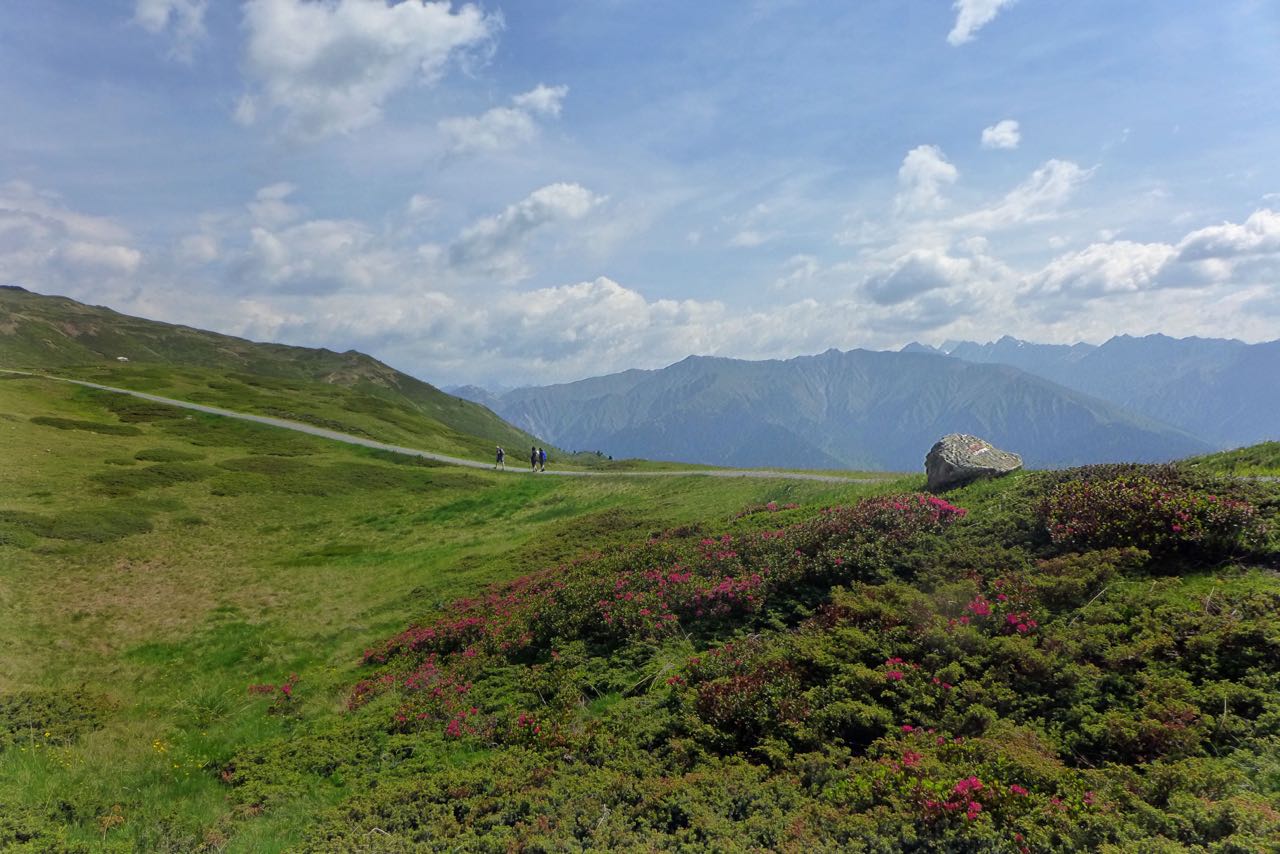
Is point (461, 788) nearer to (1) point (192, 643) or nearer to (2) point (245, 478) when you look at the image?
(1) point (192, 643)

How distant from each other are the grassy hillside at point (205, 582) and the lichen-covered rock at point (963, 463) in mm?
3718

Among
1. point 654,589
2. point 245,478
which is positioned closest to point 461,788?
point 654,589

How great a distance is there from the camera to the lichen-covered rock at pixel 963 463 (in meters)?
20.5

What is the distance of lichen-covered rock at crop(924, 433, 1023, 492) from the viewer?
807 inches

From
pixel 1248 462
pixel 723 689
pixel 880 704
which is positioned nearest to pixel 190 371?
pixel 723 689

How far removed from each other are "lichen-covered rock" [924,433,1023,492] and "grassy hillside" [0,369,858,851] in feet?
12.2

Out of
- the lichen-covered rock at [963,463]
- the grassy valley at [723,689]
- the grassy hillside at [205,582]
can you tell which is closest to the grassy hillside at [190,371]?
the grassy hillside at [205,582]

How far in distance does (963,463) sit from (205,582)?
33467 mm

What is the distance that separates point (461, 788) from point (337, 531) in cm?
3208

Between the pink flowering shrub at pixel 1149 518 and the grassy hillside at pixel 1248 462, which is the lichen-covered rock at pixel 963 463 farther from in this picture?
the pink flowering shrub at pixel 1149 518

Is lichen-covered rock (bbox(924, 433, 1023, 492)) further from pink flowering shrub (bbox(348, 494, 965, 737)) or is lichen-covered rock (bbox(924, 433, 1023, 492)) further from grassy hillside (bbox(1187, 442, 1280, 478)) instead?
grassy hillside (bbox(1187, 442, 1280, 478))

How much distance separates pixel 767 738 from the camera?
9781mm

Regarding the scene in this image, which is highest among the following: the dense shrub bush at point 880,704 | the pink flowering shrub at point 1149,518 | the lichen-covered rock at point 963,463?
the lichen-covered rock at point 963,463

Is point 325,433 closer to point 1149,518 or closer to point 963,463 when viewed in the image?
point 963,463
